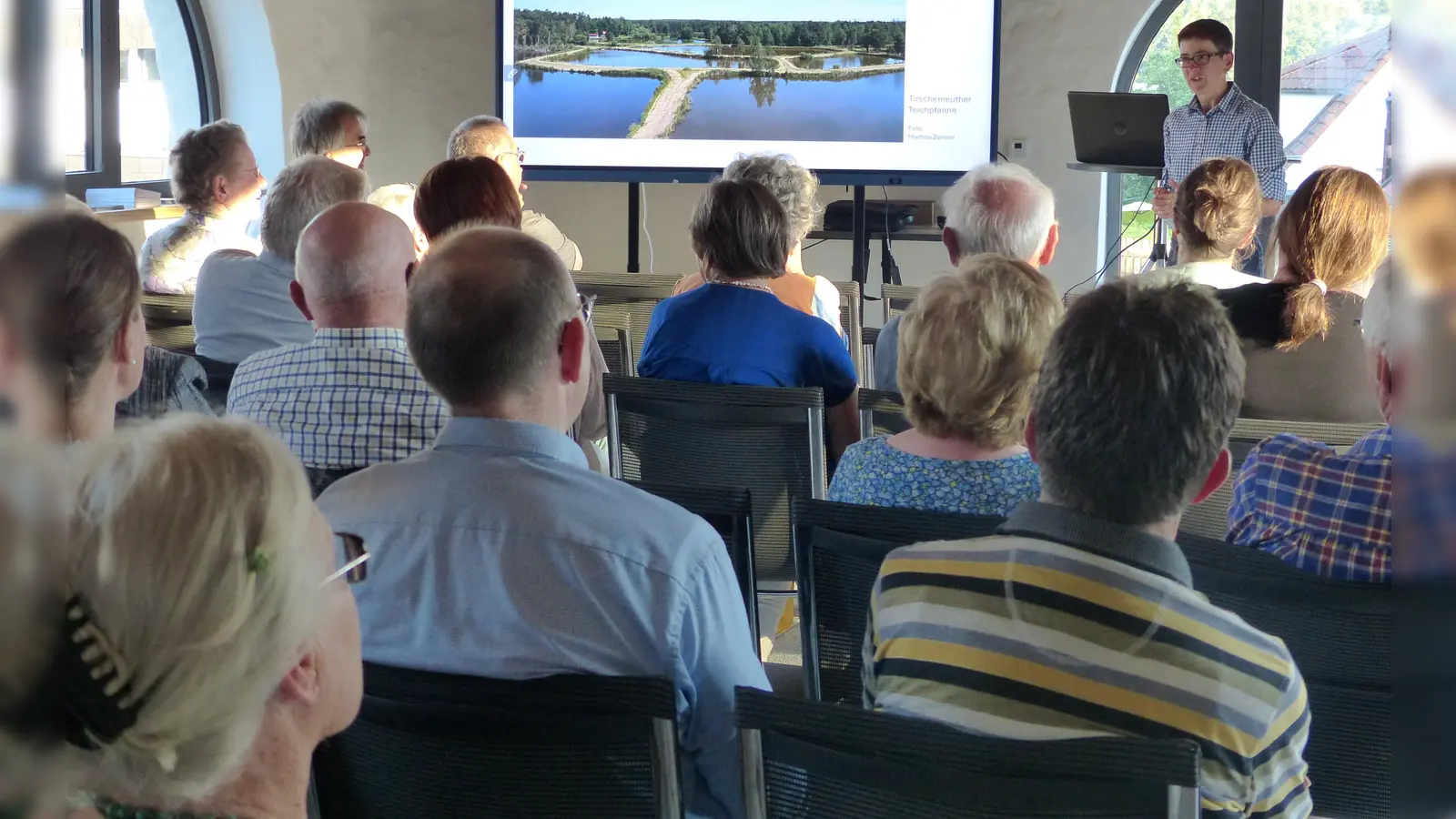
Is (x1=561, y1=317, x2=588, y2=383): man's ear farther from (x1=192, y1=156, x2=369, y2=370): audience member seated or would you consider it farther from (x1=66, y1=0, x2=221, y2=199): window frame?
(x1=66, y1=0, x2=221, y2=199): window frame

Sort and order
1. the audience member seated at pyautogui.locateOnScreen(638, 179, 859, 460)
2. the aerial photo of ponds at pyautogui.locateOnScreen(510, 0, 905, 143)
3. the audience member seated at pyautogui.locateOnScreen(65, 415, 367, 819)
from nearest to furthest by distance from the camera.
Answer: the audience member seated at pyautogui.locateOnScreen(65, 415, 367, 819), the audience member seated at pyautogui.locateOnScreen(638, 179, 859, 460), the aerial photo of ponds at pyautogui.locateOnScreen(510, 0, 905, 143)

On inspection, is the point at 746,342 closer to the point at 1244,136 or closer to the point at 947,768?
the point at 947,768

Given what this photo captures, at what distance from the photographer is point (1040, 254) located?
135 inches

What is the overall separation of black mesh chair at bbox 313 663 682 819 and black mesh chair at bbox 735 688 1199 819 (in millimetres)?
123

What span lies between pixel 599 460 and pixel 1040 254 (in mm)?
1247

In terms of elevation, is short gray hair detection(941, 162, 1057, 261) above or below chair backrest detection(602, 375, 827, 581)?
above

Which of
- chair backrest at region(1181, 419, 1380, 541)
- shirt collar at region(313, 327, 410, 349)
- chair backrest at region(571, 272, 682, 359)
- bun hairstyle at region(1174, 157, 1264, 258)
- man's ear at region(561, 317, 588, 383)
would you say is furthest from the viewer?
chair backrest at region(571, 272, 682, 359)

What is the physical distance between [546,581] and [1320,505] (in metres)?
0.98

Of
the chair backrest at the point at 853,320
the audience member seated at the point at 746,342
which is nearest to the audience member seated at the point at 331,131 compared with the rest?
the chair backrest at the point at 853,320

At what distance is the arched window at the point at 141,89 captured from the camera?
5.97 m

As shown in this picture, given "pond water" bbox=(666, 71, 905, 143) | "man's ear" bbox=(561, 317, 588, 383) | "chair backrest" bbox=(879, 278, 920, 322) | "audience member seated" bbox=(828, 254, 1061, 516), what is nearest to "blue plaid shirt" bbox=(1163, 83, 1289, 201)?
"pond water" bbox=(666, 71, 905, 143)

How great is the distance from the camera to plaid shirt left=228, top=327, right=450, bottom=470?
87.9 inches

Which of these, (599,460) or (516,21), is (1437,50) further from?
(516,21)

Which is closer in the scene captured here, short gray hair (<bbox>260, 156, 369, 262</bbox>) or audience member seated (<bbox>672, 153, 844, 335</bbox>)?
short gray hair (<bbox>260, 156, 369, 262</bbox>)
